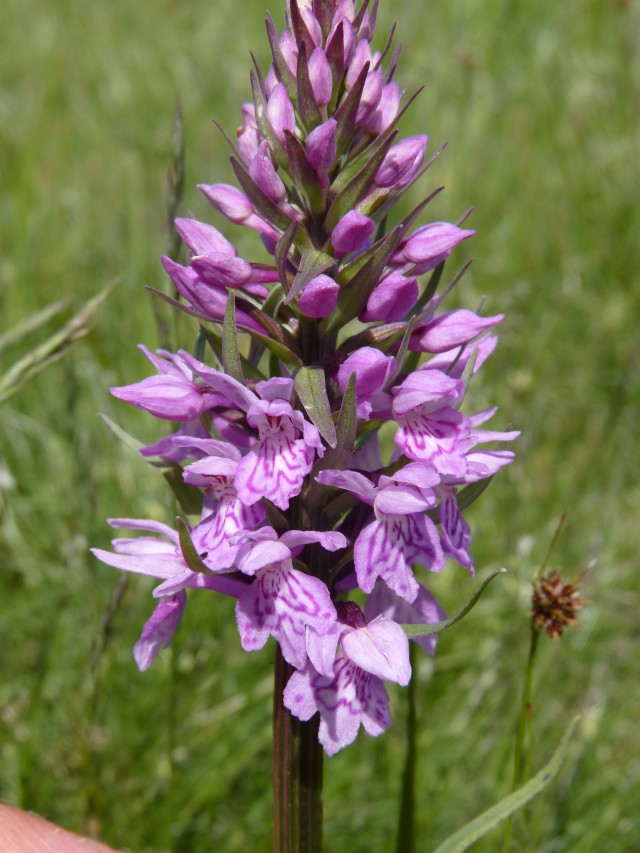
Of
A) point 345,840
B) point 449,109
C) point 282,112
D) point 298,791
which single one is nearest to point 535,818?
point 345,840

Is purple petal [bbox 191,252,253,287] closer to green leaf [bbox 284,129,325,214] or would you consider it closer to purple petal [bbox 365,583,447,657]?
green leaf [bbox 284,129,325,214]

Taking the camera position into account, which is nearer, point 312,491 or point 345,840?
point 312,491

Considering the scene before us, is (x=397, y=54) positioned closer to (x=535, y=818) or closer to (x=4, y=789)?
(x=535, y=818)

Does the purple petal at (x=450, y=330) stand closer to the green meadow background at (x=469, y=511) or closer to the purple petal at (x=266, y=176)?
the purple petal at (x=266, y=176)

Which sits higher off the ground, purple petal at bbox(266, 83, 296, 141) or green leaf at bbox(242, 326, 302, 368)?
purple petal at bbox(266, 83, 296, 141)

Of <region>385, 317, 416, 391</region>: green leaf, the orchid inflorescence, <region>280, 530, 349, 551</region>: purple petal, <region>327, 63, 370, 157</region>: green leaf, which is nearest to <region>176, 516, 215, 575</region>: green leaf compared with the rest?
the orchid inflorescence

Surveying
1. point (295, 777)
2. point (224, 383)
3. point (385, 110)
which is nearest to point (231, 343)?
point (224, 383)
